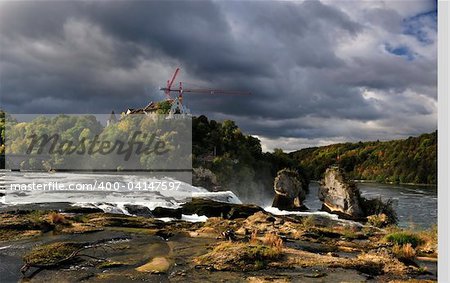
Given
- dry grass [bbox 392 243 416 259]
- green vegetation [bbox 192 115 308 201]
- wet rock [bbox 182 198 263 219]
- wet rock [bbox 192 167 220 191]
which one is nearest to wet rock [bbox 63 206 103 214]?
wet rock [bbox 182 198 263 219]

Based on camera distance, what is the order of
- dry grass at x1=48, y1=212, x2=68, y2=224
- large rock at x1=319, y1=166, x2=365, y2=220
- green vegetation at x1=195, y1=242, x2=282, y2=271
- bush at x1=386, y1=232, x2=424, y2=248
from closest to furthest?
green vegetation at x1=195, y1=242, x2=282, y2=271 → bush at x1=386, y1=232, x2=424, y2=248 → dry grass at x1=48, y1=212, x2=68, y2=224 → large rock at x1=319, y1=166, x2=365, y2=220

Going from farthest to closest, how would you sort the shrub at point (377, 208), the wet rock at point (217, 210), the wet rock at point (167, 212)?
the shrub at point (377, 208), the wet rock at point (217, 210), the wet rock at point (167, 212)

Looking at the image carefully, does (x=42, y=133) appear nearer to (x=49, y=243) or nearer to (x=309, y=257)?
(x=49, y=243)

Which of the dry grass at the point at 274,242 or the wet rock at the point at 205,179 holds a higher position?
the wet rock at the point at 205,179

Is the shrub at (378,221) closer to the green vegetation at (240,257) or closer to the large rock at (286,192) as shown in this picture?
the large rock at (286,192)

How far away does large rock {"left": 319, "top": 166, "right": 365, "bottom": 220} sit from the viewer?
101 ft

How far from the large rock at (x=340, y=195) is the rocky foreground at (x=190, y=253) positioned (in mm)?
13414

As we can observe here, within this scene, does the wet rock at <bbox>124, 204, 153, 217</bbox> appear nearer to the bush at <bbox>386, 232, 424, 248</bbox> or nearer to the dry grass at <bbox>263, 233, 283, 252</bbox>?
the dry grass at <bbox>263, 233, 283, 252</bbox>

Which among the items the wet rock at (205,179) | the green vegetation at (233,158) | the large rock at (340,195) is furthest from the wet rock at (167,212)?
the green vegetation at (233,158)

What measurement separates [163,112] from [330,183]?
23.2m

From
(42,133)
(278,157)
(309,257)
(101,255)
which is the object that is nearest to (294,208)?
(278,157)
